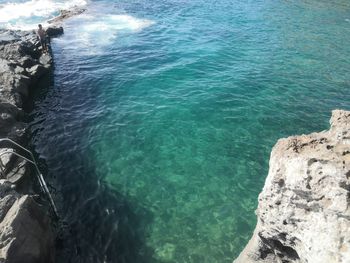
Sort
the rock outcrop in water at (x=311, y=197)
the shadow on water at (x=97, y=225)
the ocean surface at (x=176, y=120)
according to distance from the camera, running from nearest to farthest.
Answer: the rock outcrop in water at (x=311, y=197) → the shadow on water at (x=97, y=225) → the ocean surface at (x=176, y=120)

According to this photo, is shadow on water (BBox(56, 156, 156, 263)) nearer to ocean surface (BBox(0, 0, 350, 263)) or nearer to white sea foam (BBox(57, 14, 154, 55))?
ocean surface (BBox(0, 0, 350, 263))

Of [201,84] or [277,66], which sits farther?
[277,66]

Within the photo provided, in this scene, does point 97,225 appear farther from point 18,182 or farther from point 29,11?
point 29,11

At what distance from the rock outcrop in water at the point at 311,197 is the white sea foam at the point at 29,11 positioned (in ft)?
145

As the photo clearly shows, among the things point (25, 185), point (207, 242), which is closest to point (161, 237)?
point (207, 242)

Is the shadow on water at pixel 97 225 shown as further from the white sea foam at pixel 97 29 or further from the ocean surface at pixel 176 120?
the white sea foam at pixel 97 29

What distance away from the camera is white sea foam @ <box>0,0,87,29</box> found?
45.8 metres

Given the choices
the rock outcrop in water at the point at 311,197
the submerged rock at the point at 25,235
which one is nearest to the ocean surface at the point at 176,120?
the submerged rock at the point at 25,235

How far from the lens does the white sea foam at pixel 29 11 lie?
45831mm

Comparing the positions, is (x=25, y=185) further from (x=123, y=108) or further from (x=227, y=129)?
(x=227, y=129)

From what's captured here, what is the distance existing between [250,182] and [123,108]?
1171cm

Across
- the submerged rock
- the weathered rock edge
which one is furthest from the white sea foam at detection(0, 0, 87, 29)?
the submerged rock

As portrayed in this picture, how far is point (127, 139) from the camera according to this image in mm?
22172

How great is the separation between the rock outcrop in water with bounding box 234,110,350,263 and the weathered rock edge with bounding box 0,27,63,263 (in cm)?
888
